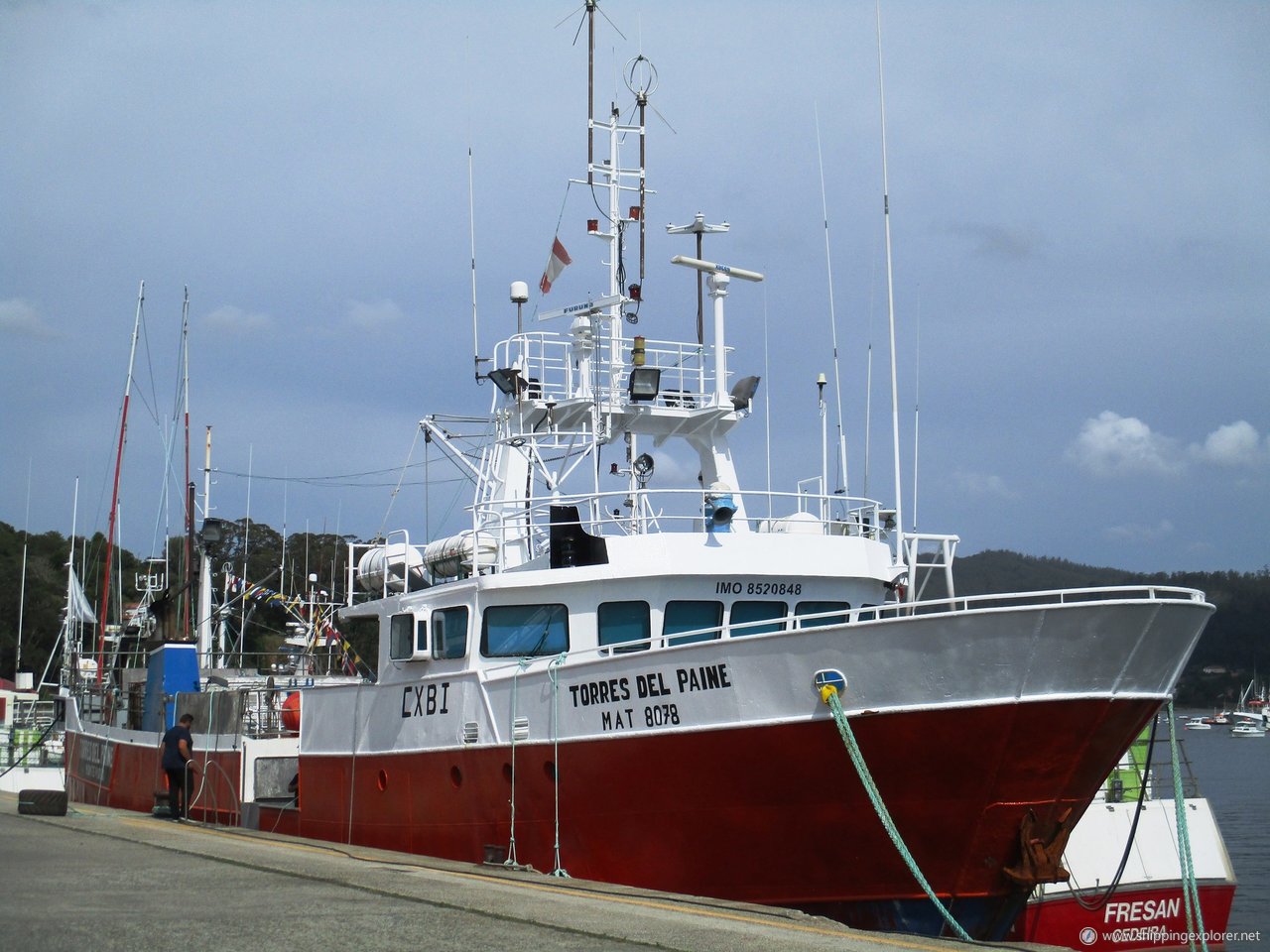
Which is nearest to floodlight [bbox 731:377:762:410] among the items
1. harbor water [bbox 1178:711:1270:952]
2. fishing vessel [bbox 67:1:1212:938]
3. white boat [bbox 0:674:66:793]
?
fishing vessel [bbox 67:1:1212:938]

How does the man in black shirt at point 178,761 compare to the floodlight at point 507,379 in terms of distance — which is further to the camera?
the man in black shirt at point 178,761

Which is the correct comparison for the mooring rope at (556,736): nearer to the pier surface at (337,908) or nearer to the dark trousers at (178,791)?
the pier surface at (337,908)

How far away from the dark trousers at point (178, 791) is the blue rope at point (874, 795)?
39.4 ft

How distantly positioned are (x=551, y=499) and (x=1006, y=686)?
18.9 feet

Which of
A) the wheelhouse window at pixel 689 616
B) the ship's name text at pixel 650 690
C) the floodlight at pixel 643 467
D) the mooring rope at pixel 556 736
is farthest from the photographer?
the floodlight at pixel 643 467

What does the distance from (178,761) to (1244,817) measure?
3234 centimetres

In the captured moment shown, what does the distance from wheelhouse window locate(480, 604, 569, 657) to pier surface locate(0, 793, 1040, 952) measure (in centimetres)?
248

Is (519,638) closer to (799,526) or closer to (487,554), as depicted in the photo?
(487,554)

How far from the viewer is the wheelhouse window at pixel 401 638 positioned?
53.7ft

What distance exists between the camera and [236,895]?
10070 mm

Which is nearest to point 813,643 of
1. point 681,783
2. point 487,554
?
point 681,783

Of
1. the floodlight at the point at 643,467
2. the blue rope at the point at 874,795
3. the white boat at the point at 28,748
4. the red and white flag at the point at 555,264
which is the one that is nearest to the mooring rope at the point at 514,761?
the floodlight at the point at 643,467

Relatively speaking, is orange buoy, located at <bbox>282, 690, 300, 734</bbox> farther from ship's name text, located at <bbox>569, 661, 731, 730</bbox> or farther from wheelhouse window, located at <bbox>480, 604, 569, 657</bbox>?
ship's name text, located at <bbox>569, 661, 731, 730</bbox>

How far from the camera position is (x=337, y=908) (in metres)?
9.48
